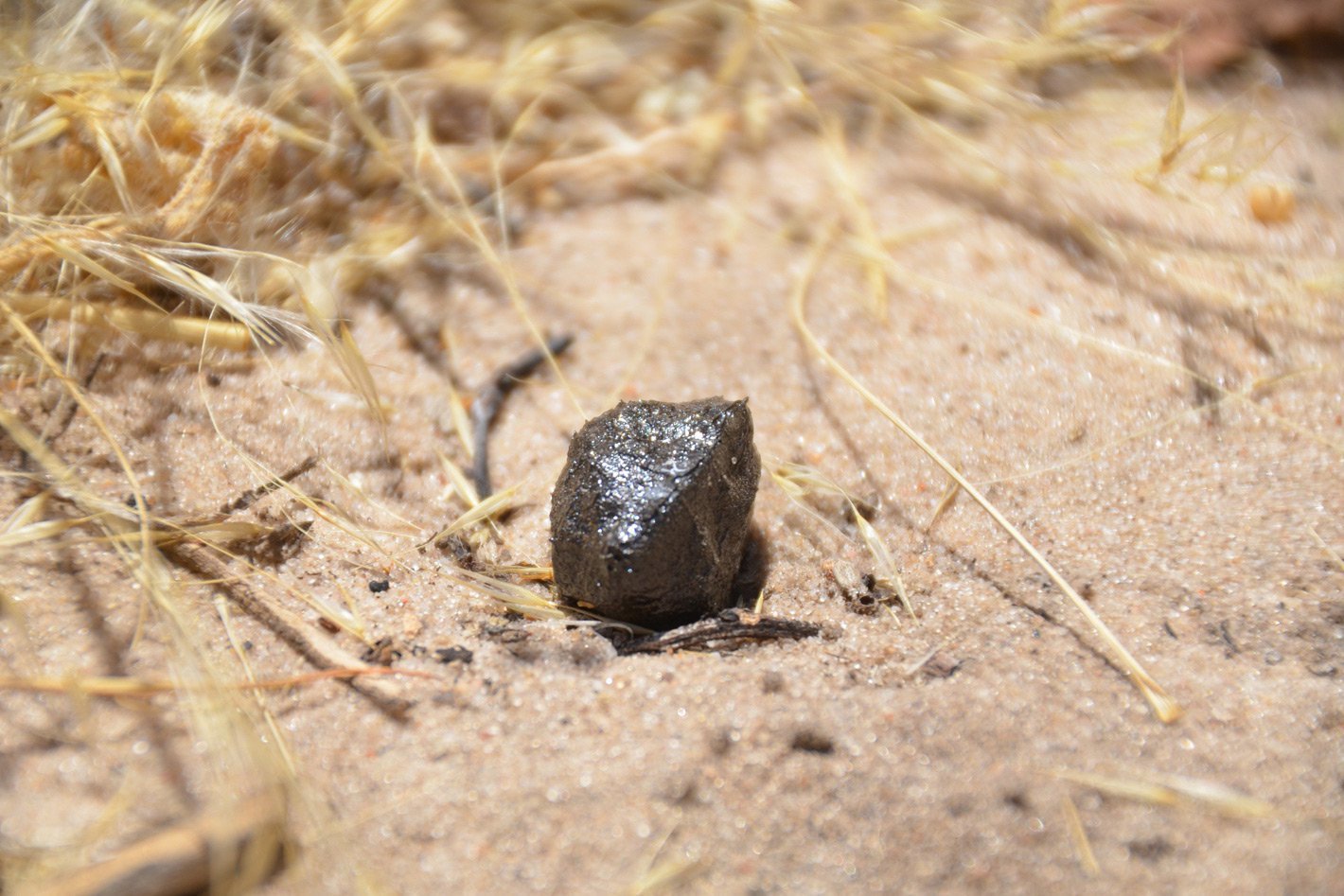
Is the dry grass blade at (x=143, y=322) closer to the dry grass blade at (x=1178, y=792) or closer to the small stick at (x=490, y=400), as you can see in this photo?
the small stick at (x=490, y=400)

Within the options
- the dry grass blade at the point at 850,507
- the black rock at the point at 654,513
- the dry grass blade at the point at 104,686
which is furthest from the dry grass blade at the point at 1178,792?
the dry grass blade at the point at 104,686

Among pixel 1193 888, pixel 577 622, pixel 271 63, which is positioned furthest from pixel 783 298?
pixel 1193 888

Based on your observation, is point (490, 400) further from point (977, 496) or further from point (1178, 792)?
point (1178, 792)

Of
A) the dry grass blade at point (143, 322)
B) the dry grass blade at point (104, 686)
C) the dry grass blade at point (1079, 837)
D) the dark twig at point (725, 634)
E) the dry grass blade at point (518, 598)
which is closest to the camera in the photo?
the dry grass blade at point (1079, 837)

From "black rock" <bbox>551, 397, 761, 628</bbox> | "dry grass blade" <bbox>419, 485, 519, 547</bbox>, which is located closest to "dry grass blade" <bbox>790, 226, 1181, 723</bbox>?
"black rock" <bbox>551, 397, 761, 628</bbox>

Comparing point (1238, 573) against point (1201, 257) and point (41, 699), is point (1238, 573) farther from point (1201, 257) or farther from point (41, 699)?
point (41, 699)

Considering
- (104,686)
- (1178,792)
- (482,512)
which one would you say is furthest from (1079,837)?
(104,686)
